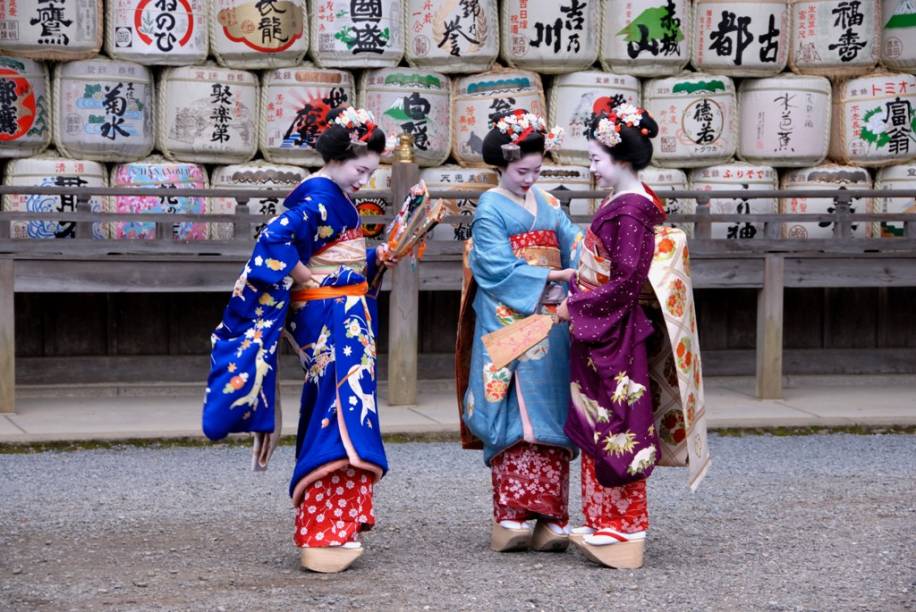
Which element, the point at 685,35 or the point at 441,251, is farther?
the point at 685,35

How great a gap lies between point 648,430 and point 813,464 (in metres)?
2.92

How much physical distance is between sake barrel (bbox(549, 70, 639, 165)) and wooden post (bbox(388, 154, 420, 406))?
60.1 inches

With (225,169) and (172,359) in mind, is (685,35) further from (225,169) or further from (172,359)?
(172,359)

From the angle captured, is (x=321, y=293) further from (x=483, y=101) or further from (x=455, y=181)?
(x=483, y=101)

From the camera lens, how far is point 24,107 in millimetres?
10117

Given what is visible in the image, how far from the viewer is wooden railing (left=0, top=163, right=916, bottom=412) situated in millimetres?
9438

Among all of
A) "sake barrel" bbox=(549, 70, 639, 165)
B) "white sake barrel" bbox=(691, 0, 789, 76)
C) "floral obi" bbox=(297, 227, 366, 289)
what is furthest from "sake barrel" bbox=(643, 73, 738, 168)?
"floral obi" bbox=(297, 227, 366, 289)

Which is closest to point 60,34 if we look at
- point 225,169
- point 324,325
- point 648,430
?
point 225,169

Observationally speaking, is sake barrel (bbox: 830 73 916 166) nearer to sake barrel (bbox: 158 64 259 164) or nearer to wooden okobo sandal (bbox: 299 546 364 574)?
sake barrel (bbox: 158 64 259 164)

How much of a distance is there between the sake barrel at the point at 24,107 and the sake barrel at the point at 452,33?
2.59 m

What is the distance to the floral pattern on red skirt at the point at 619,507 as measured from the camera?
17.6 ft

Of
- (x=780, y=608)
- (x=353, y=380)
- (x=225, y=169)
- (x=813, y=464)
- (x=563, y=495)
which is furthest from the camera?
(x=225, y=169)

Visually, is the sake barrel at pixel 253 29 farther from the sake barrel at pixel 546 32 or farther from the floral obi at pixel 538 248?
the floral obi at pixel 538 248

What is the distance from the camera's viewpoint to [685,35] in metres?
11.0
